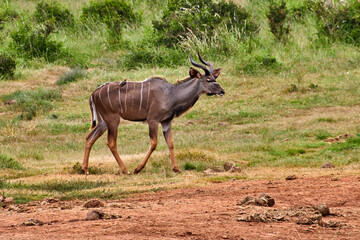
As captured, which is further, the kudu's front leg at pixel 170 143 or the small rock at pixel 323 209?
the kudu's front leg at pixel 170 143

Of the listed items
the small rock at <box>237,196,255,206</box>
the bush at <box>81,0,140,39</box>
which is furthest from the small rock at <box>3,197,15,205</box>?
the bush at <box>81,0,140,39</box>

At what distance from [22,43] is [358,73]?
1185 cm

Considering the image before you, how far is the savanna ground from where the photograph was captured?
582cm

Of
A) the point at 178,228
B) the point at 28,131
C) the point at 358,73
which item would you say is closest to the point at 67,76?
the point at 28,131

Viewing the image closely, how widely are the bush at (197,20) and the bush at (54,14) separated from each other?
5353mm

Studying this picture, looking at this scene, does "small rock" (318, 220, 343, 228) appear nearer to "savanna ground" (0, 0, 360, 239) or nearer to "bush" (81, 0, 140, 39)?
"savanna ground" (0, 0, 360, 239)

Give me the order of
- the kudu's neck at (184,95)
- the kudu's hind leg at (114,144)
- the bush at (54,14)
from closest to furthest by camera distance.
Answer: the kudu's hind leg at (114,144)
the kudu's neck at (184,95)
the bush at (54,14)

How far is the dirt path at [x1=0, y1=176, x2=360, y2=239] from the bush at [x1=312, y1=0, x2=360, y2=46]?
12.6 meters

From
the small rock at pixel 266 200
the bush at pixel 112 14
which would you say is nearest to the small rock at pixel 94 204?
the small rock at pixel 266 200

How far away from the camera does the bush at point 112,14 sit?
78.9 feet

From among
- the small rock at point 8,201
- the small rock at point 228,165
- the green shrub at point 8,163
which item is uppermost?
the small rock at point 228,165

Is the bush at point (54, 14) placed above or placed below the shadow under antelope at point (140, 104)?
above

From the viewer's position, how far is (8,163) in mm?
10461

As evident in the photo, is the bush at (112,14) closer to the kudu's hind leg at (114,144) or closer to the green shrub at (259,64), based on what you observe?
the green shrub at (259,64)
